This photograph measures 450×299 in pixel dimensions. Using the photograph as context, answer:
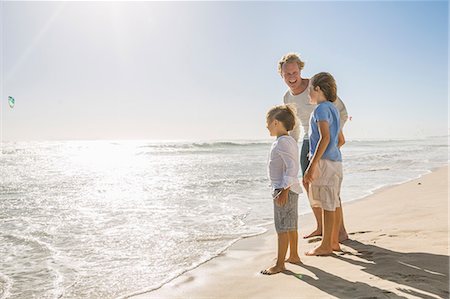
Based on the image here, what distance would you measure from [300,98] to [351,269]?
1.92 m

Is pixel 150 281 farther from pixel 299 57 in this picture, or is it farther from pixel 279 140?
pixel 299 57

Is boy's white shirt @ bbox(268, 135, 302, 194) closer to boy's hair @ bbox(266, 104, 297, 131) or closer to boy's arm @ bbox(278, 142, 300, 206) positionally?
boy's arm @ bbox(278, 142, 300, 206)

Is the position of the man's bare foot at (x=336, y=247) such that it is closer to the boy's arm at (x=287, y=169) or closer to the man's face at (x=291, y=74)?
the boy's arm at (x=287, y=169)

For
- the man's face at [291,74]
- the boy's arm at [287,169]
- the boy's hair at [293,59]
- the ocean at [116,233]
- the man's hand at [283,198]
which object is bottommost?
the ocean at [116,233]

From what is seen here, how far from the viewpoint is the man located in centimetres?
380

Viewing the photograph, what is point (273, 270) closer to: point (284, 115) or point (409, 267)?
point (409, 267)

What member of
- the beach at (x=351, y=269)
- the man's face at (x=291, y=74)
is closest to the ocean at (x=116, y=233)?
the beach at (x=351, y=269)

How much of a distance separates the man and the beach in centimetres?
60

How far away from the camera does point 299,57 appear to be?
154 inches

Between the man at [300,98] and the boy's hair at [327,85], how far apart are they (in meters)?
0.38

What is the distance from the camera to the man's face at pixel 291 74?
12.8 feet

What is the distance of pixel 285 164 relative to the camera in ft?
10.1

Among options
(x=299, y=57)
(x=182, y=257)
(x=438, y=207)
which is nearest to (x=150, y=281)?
(x=182, y=257)

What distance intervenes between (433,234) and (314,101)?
194cm
